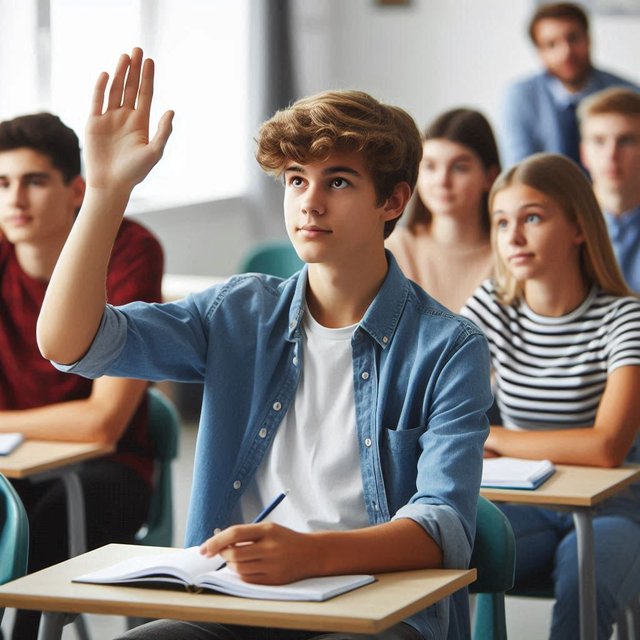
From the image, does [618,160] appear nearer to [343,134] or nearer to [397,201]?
[397,201]

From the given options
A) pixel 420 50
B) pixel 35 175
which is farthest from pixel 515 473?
pixel 420 50

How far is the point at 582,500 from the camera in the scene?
2.34 metres

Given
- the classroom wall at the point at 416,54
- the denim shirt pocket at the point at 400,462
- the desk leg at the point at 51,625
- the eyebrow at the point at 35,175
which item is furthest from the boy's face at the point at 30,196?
the classroom wall at the point at 416,54

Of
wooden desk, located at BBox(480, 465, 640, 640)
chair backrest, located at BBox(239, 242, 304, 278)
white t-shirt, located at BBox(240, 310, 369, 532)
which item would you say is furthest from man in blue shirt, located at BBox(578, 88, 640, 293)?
white t-shirt, located at BBox(240, 310, 369, 532)

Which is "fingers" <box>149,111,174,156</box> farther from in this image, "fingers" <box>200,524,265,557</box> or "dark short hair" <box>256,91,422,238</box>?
"fingers" <box>200,524,265,557</box>

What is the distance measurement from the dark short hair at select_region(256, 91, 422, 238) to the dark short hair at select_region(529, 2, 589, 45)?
3659 mm

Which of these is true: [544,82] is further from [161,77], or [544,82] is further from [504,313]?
[504,313]

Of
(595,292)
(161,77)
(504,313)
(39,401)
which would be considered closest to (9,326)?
(39,401)

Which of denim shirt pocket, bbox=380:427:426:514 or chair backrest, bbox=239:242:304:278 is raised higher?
chair backrest, bbox=239:242:304:278

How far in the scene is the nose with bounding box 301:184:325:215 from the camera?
6.30ft

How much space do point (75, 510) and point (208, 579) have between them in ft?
3.93

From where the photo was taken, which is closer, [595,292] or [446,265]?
[595,292]

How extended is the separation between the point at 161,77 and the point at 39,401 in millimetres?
4051

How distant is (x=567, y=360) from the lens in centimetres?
282
